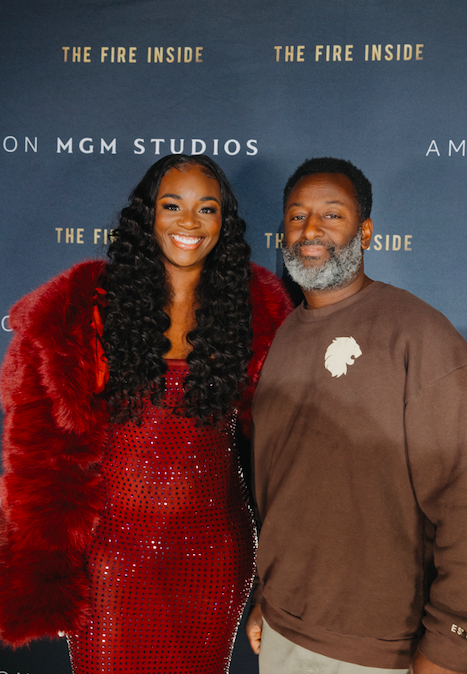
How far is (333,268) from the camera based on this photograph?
1527 mm

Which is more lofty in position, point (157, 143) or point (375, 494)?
point (157, 143)

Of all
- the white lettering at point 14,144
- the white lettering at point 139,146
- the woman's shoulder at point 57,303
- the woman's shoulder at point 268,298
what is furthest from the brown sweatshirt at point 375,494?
the white lettering at point 14,144

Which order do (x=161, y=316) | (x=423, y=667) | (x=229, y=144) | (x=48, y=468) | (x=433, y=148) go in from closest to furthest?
(x=423, y=667) < (x=48, y=468) < (x=161, y=316) < (x=433, y=148) < (x=229, y=144)

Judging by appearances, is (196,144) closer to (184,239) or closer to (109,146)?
(109,146)

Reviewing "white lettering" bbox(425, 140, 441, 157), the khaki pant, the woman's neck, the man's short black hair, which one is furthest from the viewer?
"white lettering" bbox(425, 140, 441, 157)

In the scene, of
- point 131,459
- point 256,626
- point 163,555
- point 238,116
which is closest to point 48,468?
point 131,459

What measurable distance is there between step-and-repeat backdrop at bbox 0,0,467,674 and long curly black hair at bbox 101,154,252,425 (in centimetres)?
44

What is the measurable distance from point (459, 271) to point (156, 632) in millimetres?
1668

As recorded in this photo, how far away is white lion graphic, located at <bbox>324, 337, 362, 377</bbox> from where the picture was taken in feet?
4.67

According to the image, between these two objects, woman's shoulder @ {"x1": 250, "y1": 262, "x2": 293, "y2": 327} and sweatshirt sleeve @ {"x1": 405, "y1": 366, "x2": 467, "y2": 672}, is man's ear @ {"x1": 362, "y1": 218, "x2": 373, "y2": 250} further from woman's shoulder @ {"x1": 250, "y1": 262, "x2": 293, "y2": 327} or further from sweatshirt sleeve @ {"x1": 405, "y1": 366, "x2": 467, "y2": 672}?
sweatshirt sleeve @ {"x1": 405, "y1": 366, "x2": 467, "y2": 672}

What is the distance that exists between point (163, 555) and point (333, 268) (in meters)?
0.98

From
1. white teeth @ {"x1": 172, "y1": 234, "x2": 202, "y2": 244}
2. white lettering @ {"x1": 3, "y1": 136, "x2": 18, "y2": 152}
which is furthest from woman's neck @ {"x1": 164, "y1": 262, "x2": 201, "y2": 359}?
white lettering @ {"x1": 3, "y1": 136, "x2": 18, "y2": 152}

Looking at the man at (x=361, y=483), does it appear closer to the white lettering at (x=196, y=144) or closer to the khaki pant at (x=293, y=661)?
the khaki pant at (x=293, y=661)

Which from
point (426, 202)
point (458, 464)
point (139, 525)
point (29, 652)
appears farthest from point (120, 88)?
point (29, 652)
